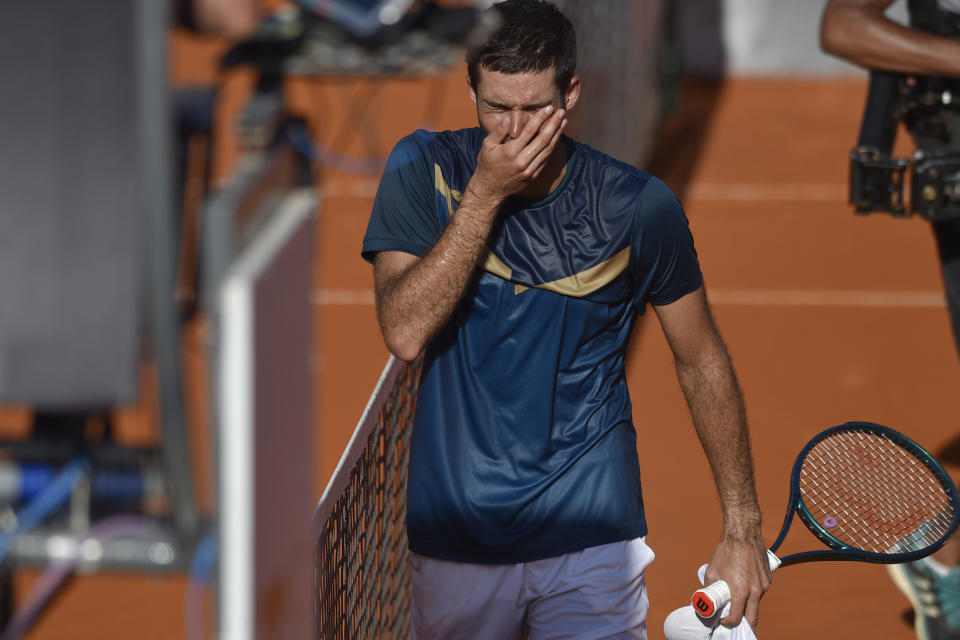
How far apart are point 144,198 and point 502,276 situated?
1.52 metres

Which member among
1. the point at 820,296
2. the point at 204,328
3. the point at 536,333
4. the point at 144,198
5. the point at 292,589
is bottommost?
the point at 820,296

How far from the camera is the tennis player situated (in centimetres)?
265

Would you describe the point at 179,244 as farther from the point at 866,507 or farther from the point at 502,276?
the point at 866,507

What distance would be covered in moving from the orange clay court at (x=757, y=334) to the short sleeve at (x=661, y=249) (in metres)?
0.67

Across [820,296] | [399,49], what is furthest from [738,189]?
[399,49]

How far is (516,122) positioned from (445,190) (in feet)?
0.85

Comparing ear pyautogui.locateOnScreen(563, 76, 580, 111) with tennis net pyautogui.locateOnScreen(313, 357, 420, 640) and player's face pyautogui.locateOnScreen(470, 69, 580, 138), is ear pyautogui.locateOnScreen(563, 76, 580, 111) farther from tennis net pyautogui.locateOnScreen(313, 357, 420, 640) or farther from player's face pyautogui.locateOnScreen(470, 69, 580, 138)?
tennis net pyautogui.locateOnScreen(313, 357, 420, 640)

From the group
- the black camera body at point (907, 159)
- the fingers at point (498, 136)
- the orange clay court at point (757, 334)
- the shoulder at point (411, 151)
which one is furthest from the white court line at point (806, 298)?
the fingers at point (498, 136)

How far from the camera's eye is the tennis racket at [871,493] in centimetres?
301

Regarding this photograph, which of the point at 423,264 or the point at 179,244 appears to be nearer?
the point at 179,244

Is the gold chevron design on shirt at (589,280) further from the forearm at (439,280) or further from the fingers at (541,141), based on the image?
the fingers at (541,141)

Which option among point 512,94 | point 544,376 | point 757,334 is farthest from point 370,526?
point 757,334

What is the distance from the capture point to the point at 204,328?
3.93ft

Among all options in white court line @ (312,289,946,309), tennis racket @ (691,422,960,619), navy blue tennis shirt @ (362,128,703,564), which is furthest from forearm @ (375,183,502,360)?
white court line @ (312,289,946,309)
